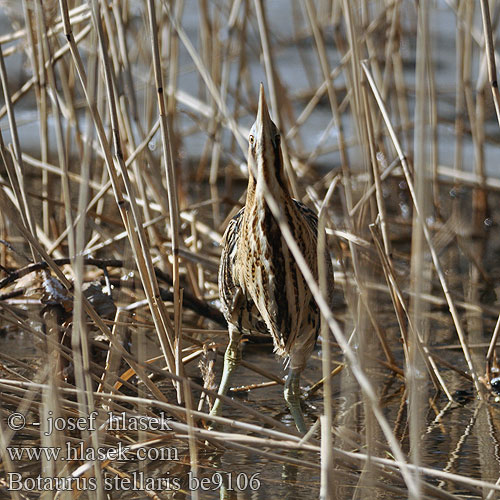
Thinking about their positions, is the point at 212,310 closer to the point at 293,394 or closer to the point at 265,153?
the point at 293,394

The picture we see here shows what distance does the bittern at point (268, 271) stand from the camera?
1.80 m

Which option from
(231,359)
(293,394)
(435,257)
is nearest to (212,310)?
(231,359)

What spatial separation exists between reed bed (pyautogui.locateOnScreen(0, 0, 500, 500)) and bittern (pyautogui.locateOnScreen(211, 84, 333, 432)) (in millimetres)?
112

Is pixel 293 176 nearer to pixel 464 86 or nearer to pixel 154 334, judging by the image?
A: pixel 154 334

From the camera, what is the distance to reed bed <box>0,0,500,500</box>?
1560 mm

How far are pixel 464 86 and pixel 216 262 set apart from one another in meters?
1.21

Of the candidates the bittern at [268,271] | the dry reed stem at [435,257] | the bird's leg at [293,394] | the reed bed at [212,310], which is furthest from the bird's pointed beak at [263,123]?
the bird's leg at [293,394]

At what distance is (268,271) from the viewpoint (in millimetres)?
1992

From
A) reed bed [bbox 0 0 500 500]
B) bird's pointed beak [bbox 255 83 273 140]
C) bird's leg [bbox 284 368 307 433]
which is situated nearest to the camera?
reed bed [bbox 0 0 500 500]

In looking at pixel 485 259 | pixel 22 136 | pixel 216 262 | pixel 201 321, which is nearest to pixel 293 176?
pixel 216 262

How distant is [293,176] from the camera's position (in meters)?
2.63

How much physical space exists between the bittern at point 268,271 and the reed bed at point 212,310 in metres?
0.11

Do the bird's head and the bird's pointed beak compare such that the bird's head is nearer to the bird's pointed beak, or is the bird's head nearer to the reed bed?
the bird's pointed beak

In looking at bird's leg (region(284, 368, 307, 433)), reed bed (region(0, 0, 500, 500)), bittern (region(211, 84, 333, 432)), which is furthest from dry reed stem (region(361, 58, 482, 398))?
bird's leg (region(284, 368, 307, 433))
